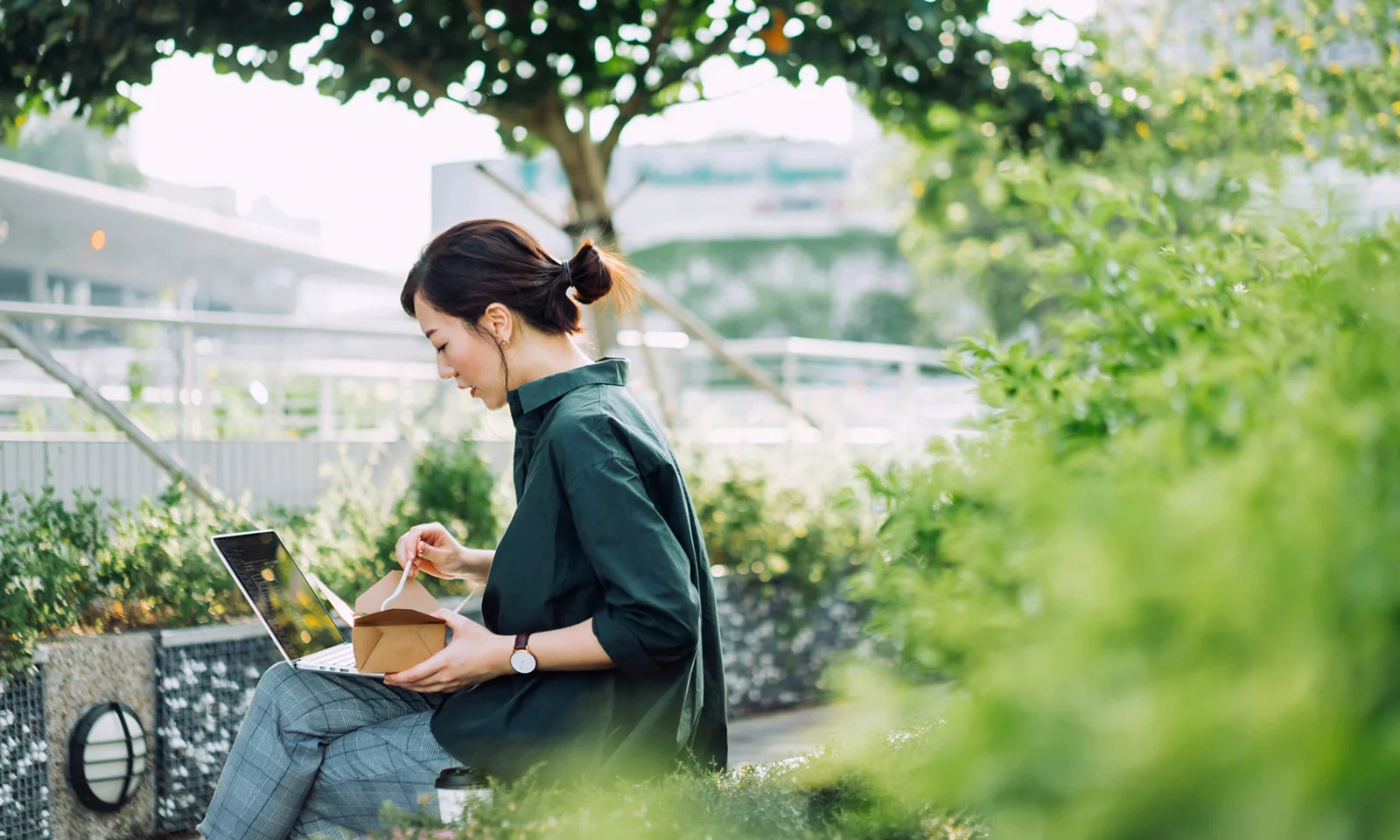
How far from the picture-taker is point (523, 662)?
2184 millimetres

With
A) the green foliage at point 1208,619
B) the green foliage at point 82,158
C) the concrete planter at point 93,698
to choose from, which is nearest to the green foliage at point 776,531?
the concrete planter at point 93,698

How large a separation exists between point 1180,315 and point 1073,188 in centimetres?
49

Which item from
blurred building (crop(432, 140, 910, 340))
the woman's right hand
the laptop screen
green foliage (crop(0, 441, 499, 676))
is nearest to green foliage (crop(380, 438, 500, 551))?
green foliage (crop(0, 441, 499, 676))

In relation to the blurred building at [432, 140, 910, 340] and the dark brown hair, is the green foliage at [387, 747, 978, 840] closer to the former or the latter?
the dark brown hair

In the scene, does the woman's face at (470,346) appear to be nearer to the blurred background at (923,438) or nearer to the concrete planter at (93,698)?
the blurred background at (923,438)

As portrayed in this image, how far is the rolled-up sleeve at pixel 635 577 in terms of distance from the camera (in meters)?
2.11

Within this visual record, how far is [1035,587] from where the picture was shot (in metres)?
0.98

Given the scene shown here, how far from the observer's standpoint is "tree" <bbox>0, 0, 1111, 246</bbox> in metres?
4.48

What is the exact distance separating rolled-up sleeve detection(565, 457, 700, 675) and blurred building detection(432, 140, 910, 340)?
60.9m

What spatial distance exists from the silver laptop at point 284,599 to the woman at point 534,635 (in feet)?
0.30

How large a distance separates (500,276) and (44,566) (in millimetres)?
1790

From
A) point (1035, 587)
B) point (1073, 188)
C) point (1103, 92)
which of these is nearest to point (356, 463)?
point (1103, 92)

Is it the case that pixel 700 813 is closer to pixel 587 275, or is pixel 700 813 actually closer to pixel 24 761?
pixel 587 275

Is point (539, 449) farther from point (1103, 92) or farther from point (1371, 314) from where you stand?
point (1103, 92)
